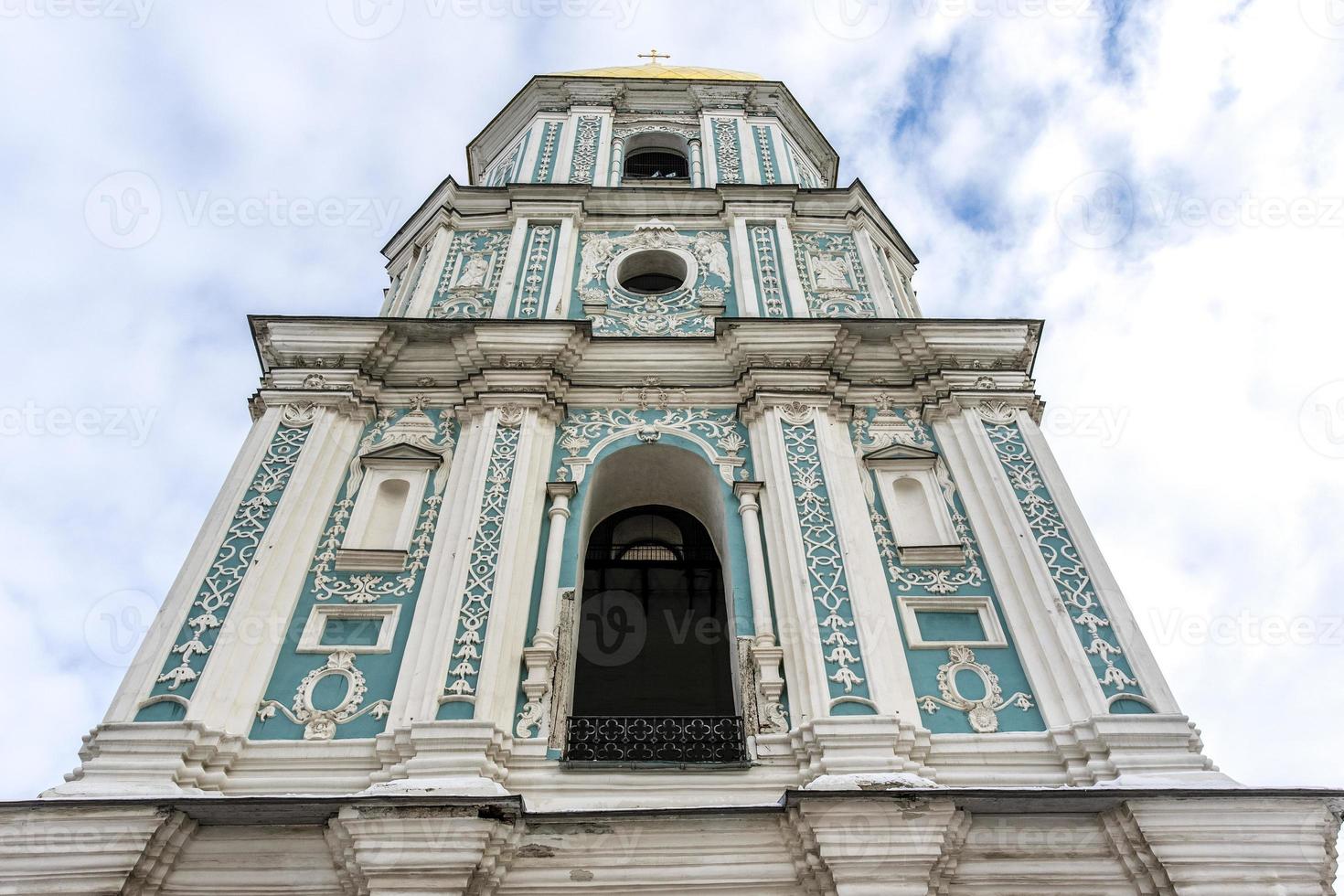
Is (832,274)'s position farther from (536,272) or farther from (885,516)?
(885,516)

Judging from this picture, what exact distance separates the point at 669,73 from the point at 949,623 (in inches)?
583

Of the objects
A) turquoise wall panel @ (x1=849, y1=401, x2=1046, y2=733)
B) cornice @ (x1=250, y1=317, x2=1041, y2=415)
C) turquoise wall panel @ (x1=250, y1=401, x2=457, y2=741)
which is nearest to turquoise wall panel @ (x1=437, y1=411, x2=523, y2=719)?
turquoise wall panel @ (x1=250, y1=401, x2=457, y2=741)

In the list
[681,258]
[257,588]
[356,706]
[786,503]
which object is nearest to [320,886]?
[356,706]

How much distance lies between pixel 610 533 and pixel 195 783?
545 centimetres

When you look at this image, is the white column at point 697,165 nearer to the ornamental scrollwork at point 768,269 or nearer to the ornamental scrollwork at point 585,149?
the ornamental scrollwork at point 585,149

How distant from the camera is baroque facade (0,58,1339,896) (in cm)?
662

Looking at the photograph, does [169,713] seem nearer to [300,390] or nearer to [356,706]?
[356,706]

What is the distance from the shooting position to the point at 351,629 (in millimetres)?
8578

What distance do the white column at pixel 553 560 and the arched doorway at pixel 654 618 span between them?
5.35 feet

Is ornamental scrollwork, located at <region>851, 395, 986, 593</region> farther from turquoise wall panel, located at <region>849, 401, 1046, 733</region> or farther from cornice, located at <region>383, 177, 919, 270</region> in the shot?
cornice, located at <region>383, 177, 919, 270</region>

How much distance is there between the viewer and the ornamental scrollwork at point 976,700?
7.86 metres

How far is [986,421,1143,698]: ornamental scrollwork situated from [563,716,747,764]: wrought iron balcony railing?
2.93m

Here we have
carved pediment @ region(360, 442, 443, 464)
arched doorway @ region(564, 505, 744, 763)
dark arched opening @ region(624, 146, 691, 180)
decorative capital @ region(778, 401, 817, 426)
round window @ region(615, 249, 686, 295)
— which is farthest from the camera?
dark arched opening @ region(624, 146, 691, 180)

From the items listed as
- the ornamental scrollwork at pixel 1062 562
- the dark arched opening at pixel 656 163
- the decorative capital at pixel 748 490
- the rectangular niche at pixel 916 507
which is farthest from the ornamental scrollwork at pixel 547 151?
the ornamental scrollwork at pixel 1062 562
